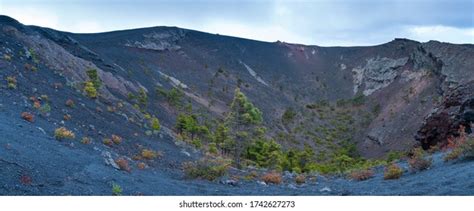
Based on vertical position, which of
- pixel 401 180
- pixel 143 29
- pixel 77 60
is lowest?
pixel 401 180

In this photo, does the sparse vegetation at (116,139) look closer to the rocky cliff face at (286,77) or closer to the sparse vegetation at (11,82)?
the sparse vegetation at (11,82)

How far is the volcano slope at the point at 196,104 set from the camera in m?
12.6

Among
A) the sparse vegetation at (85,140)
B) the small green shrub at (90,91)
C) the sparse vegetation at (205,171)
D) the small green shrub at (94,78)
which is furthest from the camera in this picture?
the small green shrub at (94,78)

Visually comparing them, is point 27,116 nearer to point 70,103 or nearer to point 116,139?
point 116,139

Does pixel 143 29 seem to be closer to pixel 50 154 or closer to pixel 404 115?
pixel 404 115

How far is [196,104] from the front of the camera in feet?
164

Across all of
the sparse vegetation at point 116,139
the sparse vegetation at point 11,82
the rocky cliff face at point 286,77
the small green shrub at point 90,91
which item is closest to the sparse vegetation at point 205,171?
the sparse vegetation at point 116,139

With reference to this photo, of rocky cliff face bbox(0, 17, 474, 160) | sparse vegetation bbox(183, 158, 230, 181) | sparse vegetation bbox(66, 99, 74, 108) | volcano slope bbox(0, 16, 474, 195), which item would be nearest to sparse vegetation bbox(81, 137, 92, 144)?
volcano slope bbox(0, 16, 474, 195)

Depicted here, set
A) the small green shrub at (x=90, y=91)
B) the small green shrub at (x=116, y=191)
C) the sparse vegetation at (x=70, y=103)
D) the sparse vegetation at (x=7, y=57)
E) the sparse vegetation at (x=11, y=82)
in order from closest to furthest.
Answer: the small green shrub at (x=116, y=191) → the sparse vegetation at (x=11, y=82) → the sparse vegetation at (x=70, y=103) → the sparse vegetation at (x=7, y=57) → the small green shrub at (x=90, y=91)

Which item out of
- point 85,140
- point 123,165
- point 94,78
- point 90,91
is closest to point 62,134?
point 85,140

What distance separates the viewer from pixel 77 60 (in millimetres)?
35781

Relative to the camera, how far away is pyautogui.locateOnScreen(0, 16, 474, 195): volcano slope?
1264 cm
